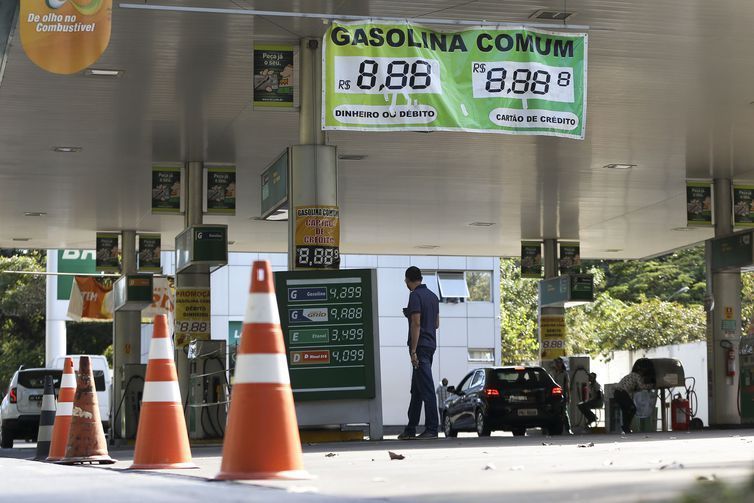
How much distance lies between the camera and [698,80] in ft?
60.3

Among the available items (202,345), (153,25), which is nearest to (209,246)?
(202,345)

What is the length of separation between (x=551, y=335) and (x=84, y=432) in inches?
929

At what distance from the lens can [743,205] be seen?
1034 inches

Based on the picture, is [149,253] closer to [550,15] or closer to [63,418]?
[550,15]

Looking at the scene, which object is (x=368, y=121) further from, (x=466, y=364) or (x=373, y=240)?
(x=466, y=364)

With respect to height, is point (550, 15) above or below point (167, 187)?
above

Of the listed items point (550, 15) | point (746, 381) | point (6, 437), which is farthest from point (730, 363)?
point (6, 437)

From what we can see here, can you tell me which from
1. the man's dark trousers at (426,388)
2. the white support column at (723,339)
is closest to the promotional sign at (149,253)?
the white support column at (723,339)

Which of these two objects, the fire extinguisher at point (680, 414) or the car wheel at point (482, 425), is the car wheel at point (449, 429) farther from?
the fire extinguisher at point (680, 414)

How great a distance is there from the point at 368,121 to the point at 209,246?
9.33 metres

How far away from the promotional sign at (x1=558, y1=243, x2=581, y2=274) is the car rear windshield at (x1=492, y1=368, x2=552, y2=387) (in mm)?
9966

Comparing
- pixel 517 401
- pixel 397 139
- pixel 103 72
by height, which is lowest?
pixel 517 401

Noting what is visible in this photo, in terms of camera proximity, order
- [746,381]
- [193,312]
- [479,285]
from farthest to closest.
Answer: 1. [479,285]
2. [193,312]
3. [746,381]

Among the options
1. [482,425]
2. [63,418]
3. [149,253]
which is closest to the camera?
[63,418]
